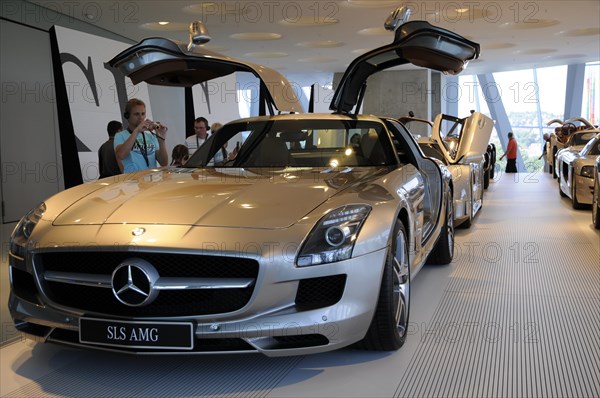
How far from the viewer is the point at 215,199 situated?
2.96 m

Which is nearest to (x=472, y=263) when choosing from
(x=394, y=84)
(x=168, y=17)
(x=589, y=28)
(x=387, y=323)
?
(x=387, y=323)

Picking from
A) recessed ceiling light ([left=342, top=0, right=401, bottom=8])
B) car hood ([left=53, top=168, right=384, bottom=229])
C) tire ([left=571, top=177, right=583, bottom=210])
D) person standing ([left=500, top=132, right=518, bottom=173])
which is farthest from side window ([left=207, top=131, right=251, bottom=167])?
person standing ([left=500, top=132, right=518, bottom=173])

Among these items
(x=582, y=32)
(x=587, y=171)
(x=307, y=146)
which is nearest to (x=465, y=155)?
(x=307, y=146)

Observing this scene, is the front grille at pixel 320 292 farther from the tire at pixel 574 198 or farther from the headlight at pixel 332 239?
the tire at pixel 574 198

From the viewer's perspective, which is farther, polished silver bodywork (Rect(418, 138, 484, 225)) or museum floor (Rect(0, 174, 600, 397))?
polished silver bodywork (Rect(418, 138, 484, 225))

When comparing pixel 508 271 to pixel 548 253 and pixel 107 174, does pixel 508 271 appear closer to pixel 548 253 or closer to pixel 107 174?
pixel 548 253

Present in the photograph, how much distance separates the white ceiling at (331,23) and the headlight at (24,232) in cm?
924

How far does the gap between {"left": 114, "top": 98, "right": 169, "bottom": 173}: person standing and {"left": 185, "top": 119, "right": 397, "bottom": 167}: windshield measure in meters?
1.05

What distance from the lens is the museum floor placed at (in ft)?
8.68

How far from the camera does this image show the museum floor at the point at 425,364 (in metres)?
2.64

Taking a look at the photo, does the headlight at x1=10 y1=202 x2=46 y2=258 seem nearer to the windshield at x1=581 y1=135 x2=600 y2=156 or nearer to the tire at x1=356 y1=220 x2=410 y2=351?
the tire at x1=356 y1=220 x2=410 y2=351

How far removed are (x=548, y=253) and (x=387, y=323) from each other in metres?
3.47

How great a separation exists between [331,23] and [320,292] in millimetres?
13345

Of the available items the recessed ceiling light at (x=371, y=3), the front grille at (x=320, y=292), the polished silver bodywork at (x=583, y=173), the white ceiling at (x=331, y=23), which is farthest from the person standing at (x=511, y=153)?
the front grille at (x=320, y=292)
